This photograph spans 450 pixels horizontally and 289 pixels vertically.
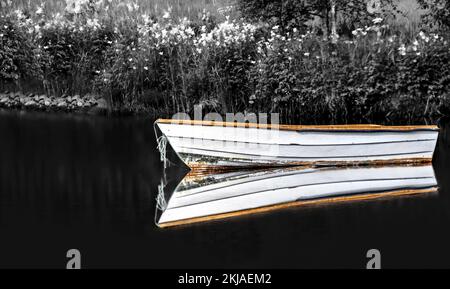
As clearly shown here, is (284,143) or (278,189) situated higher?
(284,143)

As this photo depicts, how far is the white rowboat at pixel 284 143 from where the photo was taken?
17.8m

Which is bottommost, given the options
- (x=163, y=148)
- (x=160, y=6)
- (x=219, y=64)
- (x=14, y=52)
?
(x=163, y=148)

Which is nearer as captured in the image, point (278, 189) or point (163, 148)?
point (278, 189)

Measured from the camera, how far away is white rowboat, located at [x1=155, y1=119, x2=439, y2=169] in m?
17.8

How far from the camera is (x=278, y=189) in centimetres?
1655

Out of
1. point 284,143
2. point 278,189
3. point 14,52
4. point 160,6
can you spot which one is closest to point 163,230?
point 278,189

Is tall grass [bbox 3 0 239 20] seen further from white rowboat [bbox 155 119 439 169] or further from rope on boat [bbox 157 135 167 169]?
white rowboat [bbox 155 119 439 169]

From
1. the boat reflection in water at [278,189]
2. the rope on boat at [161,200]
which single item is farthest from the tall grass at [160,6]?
the rope on boat at [161,200]

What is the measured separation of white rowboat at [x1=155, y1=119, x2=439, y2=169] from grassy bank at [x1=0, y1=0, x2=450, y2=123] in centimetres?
499

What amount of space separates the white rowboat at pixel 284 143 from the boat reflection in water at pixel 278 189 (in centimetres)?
25

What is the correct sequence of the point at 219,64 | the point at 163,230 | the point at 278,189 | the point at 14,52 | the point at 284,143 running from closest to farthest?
1. the point at 163,230
2. the point at 278,189
3. the point at 284,143
4. the point at 219,64
5. the point at 14,52

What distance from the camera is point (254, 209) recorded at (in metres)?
14.9

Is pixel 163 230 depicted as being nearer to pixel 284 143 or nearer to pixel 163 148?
pixel 163 148

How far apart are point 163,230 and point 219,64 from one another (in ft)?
43.6
